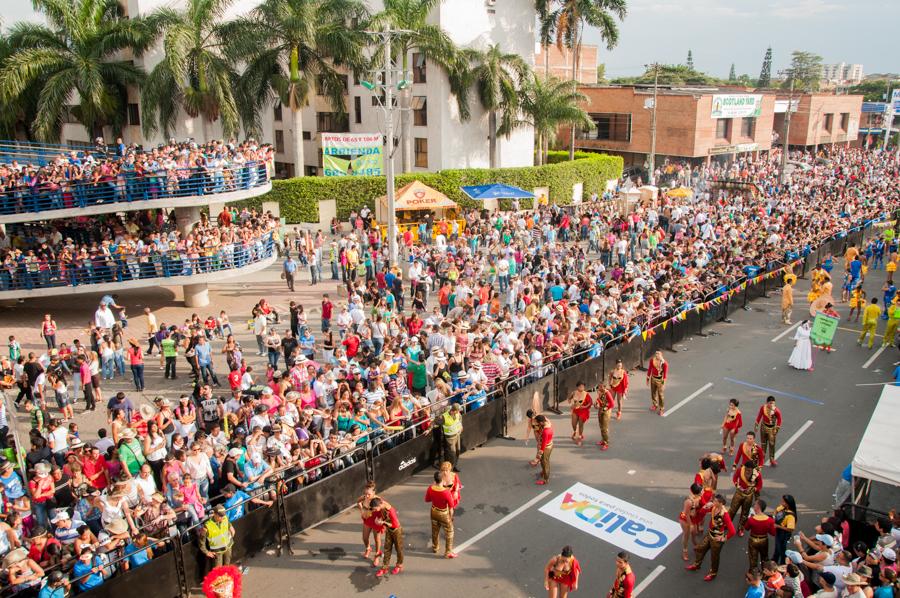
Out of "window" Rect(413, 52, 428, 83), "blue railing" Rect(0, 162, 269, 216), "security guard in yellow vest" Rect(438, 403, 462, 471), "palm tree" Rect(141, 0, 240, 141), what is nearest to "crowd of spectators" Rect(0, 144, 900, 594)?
"security guard in yellow vest" Rect(438, 403, 462, 471)

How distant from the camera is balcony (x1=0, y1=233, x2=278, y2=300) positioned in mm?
21156

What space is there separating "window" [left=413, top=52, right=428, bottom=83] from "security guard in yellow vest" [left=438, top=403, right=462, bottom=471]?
30573mm

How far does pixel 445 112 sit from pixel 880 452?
32814mm

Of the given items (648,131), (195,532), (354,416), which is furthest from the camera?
(648,131)

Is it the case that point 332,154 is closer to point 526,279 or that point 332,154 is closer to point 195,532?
point 526,279

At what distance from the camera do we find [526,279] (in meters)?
22.1

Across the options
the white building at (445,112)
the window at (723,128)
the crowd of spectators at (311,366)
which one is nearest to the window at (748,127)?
the window at (723,128)

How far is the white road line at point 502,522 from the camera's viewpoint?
36.4 feet

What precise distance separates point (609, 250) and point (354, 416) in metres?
17.8

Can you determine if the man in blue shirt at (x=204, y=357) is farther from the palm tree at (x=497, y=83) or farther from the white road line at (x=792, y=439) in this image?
the palm tree at (x=497, y=83)

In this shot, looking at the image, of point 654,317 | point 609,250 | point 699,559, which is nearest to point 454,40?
point 609,250

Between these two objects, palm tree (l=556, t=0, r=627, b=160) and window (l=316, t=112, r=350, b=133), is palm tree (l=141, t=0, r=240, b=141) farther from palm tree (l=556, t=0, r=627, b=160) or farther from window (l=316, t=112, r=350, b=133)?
palm tree (l=556, t=0, r=627, b=160)

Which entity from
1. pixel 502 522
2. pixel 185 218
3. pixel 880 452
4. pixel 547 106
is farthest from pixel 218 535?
pixel 547 106

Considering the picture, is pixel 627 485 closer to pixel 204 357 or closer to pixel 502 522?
pixel 502 522
